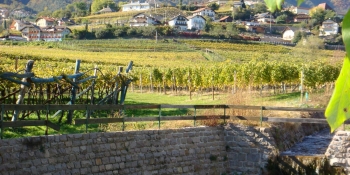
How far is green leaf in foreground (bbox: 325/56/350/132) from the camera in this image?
1.88 feet

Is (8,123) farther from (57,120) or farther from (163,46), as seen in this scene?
(163,46)

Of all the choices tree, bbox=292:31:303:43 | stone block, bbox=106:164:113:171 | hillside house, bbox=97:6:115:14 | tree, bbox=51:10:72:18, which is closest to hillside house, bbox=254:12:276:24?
tree, bbox=292:31:303:43

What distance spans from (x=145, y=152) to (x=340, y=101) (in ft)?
35.3

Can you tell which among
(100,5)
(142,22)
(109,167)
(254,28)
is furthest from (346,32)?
(100,5)

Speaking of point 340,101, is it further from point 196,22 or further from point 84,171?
point 196,22

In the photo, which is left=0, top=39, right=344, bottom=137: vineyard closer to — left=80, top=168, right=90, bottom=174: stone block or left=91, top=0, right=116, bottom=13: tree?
left=80, top=168, right=90, bottom=174: stone block

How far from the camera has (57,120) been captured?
1247 centimetres

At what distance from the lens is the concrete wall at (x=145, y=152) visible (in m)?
8.80

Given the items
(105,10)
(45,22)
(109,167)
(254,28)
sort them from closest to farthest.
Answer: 1. (109,167)
2. (254,28)
3. (45,22)
4. (105,10)

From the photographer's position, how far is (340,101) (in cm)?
59

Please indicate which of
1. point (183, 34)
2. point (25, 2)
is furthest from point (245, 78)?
point (25, 2)

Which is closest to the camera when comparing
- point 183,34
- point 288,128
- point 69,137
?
point 69,137

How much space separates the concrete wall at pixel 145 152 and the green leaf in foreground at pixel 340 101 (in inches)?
320

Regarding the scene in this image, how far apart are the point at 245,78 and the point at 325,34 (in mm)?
62029
